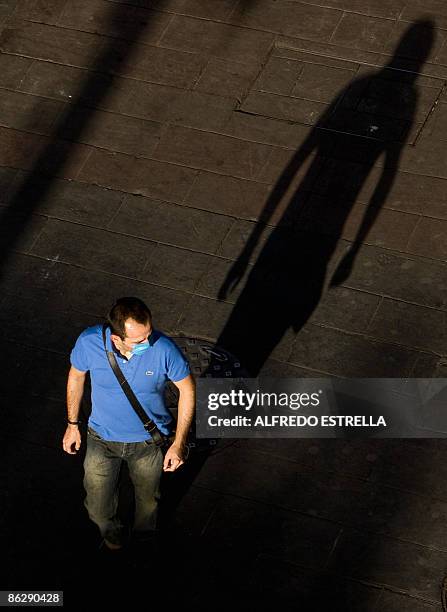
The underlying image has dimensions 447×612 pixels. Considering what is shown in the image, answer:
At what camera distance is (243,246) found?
9000 mm

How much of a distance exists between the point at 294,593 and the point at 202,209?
12.2ft

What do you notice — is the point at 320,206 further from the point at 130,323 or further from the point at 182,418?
the point at 130,323

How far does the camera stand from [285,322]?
8453 mm

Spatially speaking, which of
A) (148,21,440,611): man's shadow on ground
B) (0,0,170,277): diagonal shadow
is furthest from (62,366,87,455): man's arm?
(0,0,170,277): diagonal shadow

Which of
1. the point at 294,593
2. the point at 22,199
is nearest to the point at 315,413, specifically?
the point at 294,593

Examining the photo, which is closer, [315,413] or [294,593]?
[294,593]

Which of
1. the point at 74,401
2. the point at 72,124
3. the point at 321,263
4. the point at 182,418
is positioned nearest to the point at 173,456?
the point at 182,418

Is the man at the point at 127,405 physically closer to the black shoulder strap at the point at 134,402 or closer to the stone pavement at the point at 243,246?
the black shoulder strap at the point at 134,402

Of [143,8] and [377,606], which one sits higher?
[143,8]

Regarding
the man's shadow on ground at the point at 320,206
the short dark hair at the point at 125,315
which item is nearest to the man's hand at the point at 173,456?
the short dark hair at the point at 125,315

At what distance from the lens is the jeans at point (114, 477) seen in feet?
21.2

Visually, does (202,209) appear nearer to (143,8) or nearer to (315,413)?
(315,413)

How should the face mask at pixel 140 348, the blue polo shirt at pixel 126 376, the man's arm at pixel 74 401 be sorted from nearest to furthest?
the face mask at pixel 140 348 → the blue polo shirt at pixel 126 376 → the man's arm at pixel 74 401

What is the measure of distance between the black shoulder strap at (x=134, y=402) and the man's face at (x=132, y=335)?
0.09m
